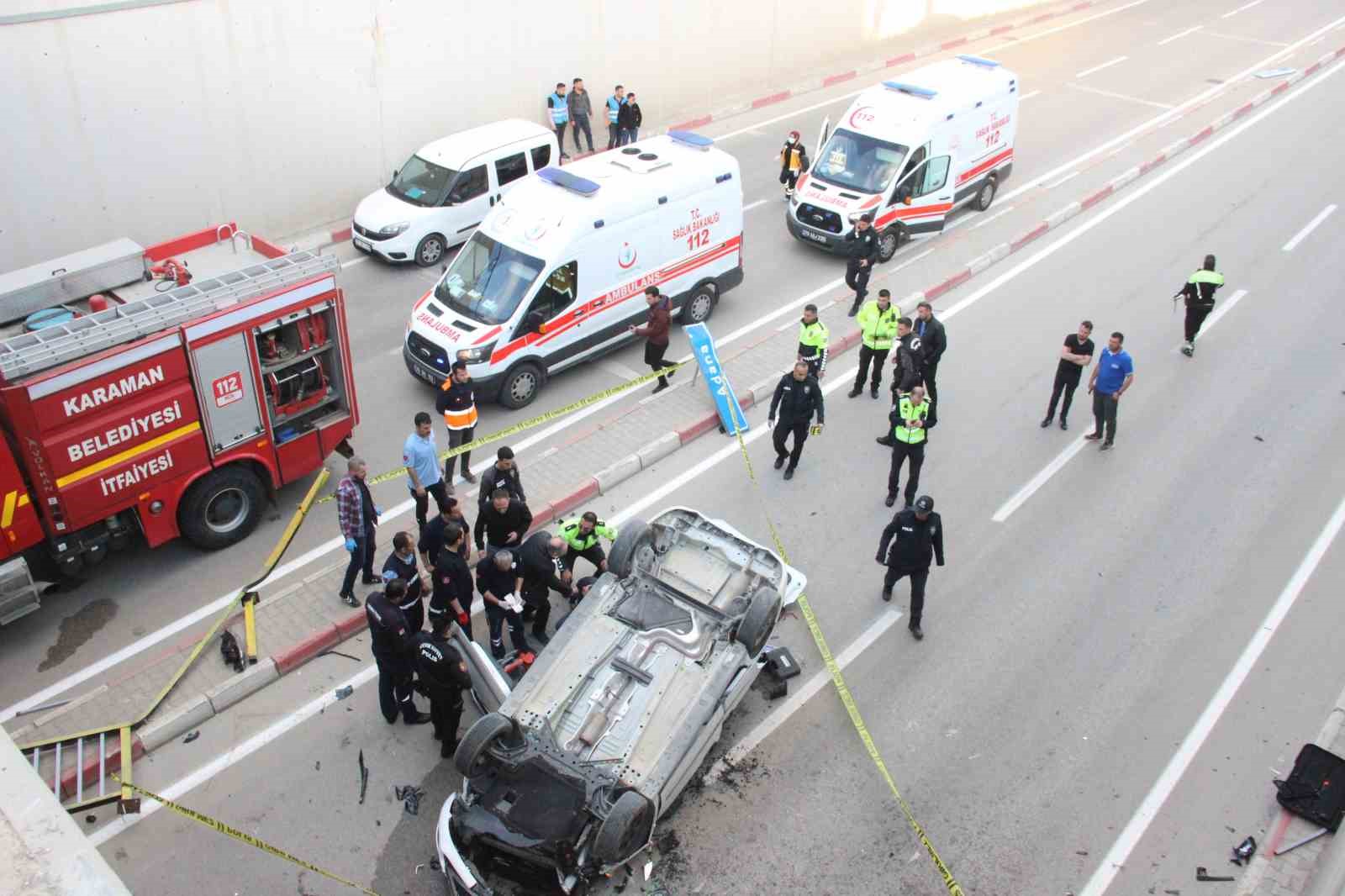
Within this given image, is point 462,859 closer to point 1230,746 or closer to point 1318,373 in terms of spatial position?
point 1230,746

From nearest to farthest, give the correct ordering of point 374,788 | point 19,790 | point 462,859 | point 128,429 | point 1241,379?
point 19,790 < point 462,859 < point 374,788 < point 128,429 < point 1241,379

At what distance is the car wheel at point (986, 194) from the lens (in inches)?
779

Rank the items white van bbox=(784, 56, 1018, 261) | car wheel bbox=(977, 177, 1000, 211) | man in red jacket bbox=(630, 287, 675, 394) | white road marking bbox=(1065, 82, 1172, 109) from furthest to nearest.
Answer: white road marking bbox=(1065, 82, 1172, 109) → car wheel bbox=(977, 177, 1000, 211) → white van bbox=(784, 56, 1018, 261) → man in red jacket bbox=(630, 287, 675, 394)

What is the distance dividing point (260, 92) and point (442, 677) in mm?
12223

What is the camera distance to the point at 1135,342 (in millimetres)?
15797

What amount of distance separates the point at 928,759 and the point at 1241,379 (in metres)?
8.68

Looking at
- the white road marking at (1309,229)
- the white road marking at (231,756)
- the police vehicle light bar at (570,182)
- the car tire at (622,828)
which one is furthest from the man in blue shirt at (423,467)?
the white road marking at (1309,229)

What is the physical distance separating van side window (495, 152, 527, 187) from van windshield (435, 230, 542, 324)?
394 cm

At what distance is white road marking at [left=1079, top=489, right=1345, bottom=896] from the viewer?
28.2 feet

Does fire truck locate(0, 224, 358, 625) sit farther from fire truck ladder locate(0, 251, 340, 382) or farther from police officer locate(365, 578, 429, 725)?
police officer locate(365, 578, 429, 725)

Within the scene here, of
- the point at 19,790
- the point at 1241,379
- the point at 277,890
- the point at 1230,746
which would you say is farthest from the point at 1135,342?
the point at 19,790

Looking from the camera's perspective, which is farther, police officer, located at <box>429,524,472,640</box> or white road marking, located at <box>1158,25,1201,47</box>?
white road marking, located at <box>1158,25,1201,47</box>

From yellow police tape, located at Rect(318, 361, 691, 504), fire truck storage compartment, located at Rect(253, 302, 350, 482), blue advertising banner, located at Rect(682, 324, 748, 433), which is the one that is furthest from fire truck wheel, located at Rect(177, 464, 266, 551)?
blue advertising banner, located at Rect(682, 324, 748, 433)

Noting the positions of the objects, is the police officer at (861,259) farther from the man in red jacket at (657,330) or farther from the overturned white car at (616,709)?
the overturned white car at (616,709)
